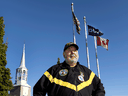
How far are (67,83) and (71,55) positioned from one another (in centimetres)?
78

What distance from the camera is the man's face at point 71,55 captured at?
382cm

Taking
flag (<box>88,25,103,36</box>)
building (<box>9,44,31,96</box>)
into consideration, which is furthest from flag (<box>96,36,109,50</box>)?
building (<box>9,44,31,96</box>)


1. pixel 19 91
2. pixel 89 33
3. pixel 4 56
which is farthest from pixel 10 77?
pixel 19 91

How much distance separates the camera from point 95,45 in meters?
15.4

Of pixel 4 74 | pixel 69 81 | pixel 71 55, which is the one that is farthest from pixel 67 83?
pixel 4 74

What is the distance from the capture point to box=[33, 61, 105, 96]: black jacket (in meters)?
3.37

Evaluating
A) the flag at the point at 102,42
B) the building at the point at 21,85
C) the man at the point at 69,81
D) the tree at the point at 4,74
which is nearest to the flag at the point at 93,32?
the flag at the point at 102,42

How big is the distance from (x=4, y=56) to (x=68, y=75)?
12365 mm

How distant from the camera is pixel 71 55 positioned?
385 centimetres

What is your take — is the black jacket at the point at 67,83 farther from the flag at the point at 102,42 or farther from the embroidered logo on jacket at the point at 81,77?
the flag at the point at 102,42

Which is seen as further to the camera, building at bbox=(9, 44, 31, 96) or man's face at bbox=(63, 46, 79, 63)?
building at bbox=(9, 44, 31, 96)

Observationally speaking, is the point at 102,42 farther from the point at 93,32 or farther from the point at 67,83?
the point at 67,83

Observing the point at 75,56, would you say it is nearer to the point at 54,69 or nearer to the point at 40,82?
the point at 54,69

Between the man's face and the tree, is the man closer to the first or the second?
the man's face
